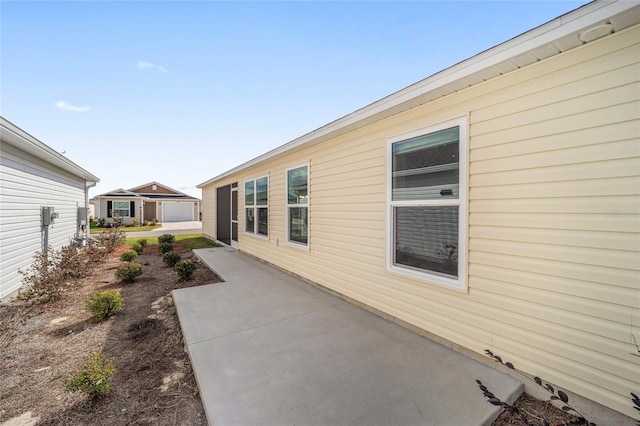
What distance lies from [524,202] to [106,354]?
4.43m

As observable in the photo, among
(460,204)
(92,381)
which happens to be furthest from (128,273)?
(460,204)

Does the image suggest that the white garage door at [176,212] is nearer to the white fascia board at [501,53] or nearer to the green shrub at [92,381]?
the white fascia board at [501,53]

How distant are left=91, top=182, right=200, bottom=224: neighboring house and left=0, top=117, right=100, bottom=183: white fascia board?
17039 millimetres

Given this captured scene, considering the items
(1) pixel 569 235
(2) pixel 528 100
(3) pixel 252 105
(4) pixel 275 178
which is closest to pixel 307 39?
(4) pixel 275 178

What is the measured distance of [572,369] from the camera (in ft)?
6.18

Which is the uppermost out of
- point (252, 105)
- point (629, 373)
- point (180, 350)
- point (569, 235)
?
point (252, 105)

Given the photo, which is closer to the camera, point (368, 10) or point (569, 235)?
point (569, 235)

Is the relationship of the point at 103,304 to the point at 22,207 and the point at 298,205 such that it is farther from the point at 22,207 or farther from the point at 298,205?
the point at 22,207

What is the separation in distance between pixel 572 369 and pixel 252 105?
864cm

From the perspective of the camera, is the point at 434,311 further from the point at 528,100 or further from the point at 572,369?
the point at 528,100

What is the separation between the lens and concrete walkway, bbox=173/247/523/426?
69.7 inches

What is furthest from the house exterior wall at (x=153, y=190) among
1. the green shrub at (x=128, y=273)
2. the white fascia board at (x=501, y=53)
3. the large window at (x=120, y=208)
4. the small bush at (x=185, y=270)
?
the white fascia board at (x=501, y=53)

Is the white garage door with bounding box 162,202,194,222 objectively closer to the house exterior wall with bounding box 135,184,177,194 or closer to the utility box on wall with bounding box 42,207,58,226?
the house exterior wall with bounding box 135,184,177,194

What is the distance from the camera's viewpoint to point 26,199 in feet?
17.9
